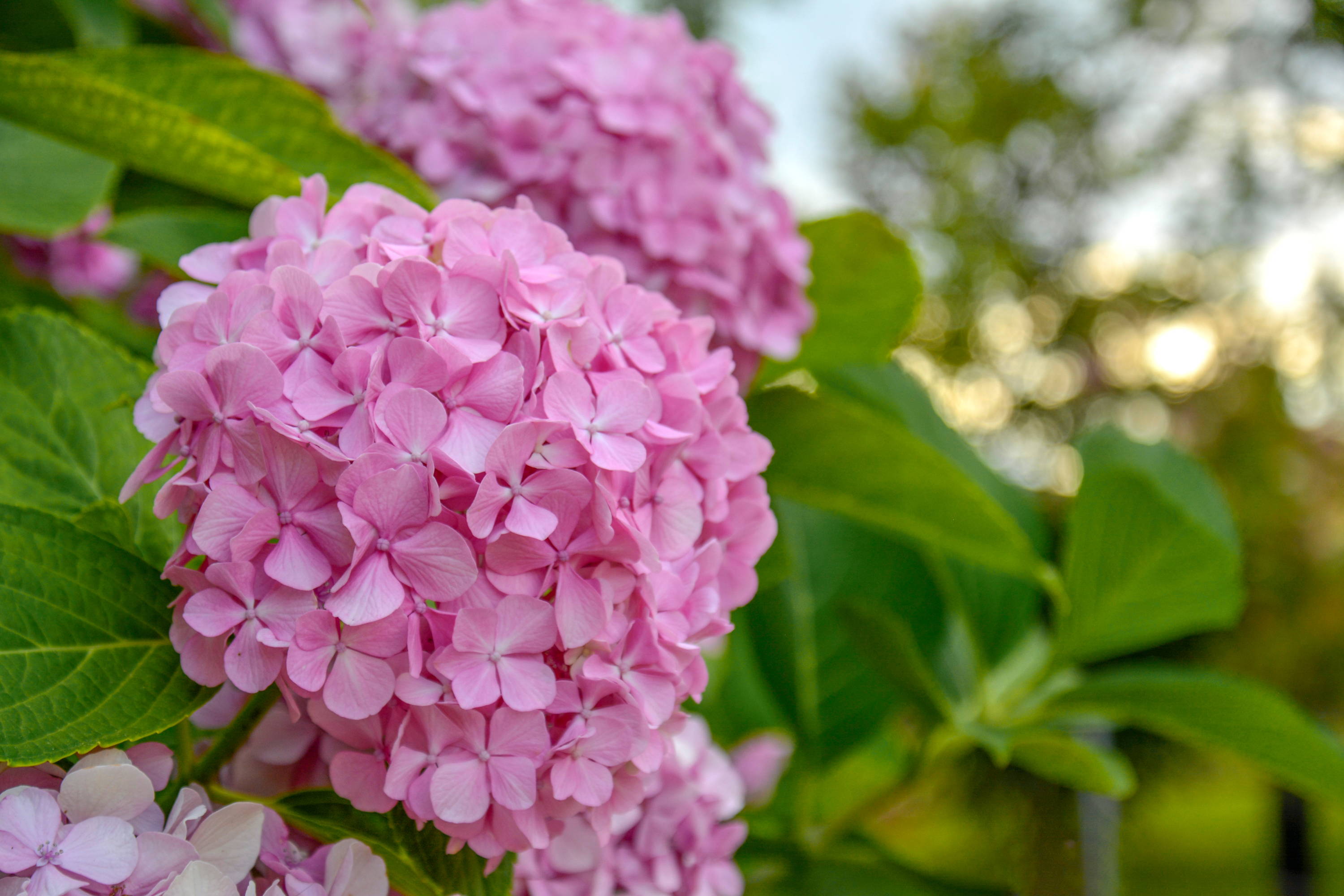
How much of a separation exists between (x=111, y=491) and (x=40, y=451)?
0.02 m

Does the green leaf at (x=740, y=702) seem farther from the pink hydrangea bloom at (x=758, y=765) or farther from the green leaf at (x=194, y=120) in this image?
the green leaf at (x=194, y=120)

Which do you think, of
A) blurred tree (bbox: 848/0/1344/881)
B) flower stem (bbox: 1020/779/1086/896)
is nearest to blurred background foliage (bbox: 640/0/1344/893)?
blurred tree (bbox: 848/0/1344/881)

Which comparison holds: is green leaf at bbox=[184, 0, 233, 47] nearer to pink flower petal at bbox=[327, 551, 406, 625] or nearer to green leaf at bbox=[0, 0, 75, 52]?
green leaf at bbox=[0, 0, 75, 52]

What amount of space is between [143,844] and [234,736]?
55mm

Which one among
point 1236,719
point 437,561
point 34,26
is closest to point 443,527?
point 437,561

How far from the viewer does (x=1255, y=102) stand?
4.34m

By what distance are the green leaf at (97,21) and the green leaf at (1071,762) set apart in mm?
617

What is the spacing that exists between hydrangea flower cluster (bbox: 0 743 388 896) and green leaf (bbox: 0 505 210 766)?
0.01 metres

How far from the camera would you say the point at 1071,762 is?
1.65 feet

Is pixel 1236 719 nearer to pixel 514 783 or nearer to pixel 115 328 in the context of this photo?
pixel 514 783

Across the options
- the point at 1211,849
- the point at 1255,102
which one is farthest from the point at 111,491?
the point at 1255,102

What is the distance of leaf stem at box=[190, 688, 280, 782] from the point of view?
297 millimetres

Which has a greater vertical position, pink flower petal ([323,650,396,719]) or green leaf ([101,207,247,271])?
pink flower petal ([323,650,396,719])

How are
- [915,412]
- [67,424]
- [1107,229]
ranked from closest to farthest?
1. [67,424]
2. [915,412]
3. [1107,229]
